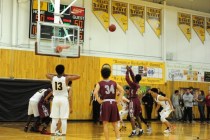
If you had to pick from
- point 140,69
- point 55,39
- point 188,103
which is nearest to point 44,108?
point 55,39

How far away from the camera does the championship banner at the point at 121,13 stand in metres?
23.9

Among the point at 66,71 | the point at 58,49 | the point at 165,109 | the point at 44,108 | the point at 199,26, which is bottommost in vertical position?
the point at 165,109

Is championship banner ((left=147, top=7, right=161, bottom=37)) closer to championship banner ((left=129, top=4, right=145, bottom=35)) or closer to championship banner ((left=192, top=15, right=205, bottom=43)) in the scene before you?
championship banner ((left=129, top=4, right=145, bottom=35))

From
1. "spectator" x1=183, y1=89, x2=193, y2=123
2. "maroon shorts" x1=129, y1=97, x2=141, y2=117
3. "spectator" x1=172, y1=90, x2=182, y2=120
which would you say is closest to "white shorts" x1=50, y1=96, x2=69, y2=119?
"maroon shorts" x1=129, y1=97, x2=141, y2=117

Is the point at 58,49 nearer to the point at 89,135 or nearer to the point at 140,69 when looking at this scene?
the point at 89,135

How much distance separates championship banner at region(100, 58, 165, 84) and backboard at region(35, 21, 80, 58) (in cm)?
630

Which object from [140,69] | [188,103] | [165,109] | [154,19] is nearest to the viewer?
[165,109]

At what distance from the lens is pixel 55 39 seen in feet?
53.3

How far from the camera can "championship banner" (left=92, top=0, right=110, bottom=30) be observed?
23047 millimetres

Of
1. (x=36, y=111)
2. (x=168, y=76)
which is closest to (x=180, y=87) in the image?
(x=168, y=76)

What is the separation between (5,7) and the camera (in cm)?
2000

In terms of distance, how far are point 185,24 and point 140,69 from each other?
5265 millimetres

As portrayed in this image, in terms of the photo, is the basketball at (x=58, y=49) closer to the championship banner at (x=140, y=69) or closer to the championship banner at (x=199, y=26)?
the championship banner at (x=140, y=69)

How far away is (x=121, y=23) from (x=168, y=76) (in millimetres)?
4869
